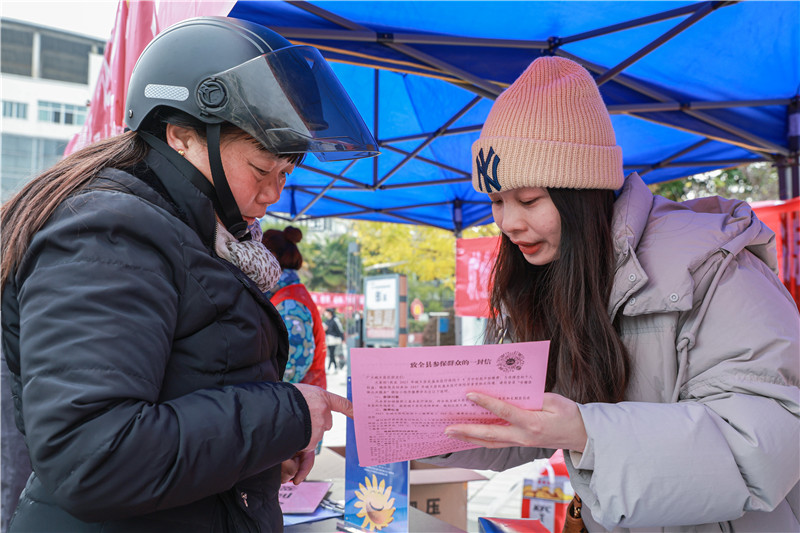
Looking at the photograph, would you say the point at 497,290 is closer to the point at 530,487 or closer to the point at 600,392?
the point at 600,392

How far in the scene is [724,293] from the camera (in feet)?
4.21

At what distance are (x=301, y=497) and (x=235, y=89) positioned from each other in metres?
1.64

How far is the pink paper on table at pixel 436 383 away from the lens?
1.11m

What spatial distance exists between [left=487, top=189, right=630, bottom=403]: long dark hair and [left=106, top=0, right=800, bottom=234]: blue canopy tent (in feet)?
6.67

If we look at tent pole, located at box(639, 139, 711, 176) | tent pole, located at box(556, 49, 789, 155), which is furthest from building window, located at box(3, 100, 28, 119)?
tent pole, located at box(556, 49, 789, 155)

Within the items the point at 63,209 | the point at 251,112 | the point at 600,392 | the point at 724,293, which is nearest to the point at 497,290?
the point at 600,392

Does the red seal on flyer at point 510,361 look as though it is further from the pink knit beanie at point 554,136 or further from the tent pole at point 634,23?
the tent pole at point 634,23

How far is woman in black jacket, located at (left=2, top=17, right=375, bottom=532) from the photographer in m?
0.89

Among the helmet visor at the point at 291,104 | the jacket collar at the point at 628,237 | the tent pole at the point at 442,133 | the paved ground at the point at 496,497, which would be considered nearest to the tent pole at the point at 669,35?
the tent pole at the point at 442,133

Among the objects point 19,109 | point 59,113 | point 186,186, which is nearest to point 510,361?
point 186,186

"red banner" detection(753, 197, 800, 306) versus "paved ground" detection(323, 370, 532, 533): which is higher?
"red banner" detection(753, 197, 800, 306)

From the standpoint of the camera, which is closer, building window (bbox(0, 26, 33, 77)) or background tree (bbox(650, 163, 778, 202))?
background tree (bbox(650, 163, 778, 202))

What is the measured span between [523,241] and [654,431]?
0.66 meters

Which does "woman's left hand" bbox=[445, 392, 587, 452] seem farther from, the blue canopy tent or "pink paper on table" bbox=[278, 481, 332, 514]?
the blue canopy tent
